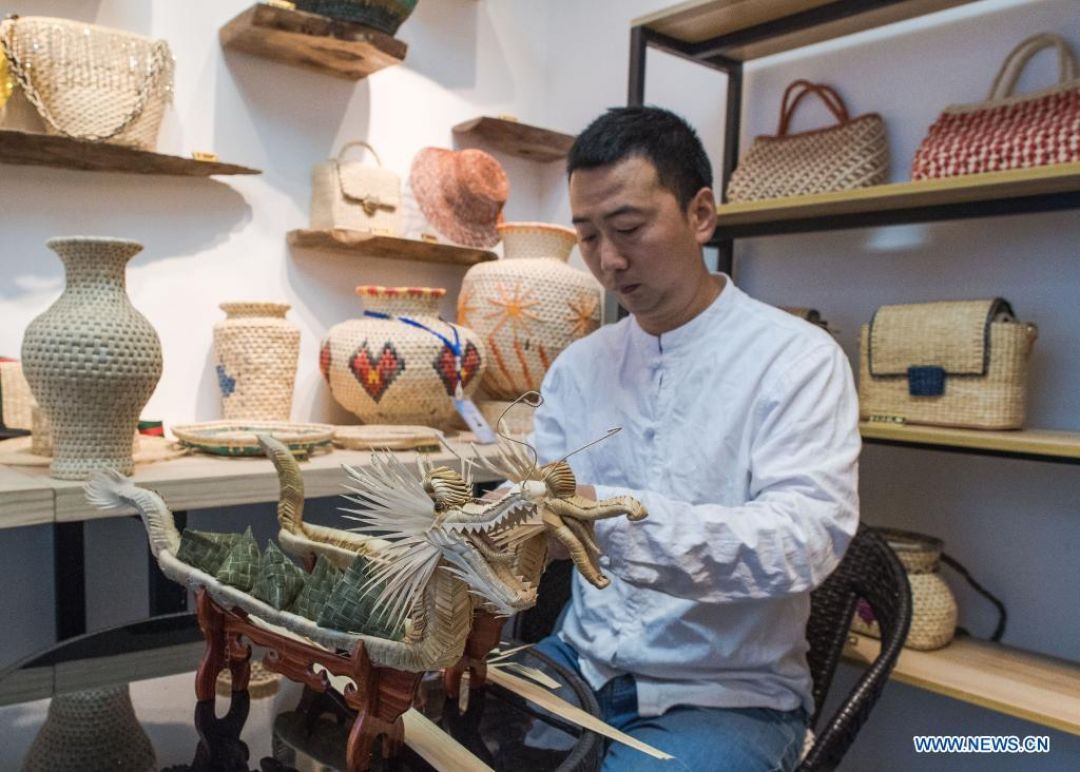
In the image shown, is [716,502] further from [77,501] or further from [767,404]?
[77,501]

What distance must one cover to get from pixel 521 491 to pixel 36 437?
120 cm

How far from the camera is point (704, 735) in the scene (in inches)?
41.7

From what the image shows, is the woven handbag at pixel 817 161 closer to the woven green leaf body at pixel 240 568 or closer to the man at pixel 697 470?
the man at pixel 697 470

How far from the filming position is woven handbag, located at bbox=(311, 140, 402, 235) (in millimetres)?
2115

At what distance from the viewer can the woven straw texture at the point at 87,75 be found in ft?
5.37

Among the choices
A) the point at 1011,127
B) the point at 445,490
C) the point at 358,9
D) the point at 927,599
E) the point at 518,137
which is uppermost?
the point at 358,9

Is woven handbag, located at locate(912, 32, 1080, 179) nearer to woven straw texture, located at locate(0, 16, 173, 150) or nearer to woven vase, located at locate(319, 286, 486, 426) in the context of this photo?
woven vase, located at locate(319, 286, 486, 426)

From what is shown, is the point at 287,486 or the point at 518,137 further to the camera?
the point at 518,137

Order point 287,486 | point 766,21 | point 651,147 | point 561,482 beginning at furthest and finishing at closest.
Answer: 1. point 766,21
2. point 651,147
3. point 287,486
4. point 561,482

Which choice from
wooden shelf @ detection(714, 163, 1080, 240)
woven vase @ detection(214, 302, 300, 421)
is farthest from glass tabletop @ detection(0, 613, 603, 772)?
wooden shelf @ detection(714, 163, 1080, 240)

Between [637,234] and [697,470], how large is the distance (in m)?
0.35

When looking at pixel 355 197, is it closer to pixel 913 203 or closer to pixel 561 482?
pixel 913 203

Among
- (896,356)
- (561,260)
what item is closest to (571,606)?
(896,356)

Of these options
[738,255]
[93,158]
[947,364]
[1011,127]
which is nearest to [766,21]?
[738,255]
